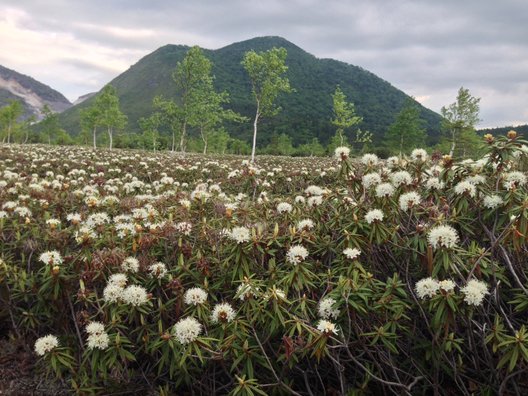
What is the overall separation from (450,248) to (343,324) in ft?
3.49

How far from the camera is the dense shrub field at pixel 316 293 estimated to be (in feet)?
9.63

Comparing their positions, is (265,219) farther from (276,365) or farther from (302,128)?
(302,128)

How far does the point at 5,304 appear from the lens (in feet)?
15.1

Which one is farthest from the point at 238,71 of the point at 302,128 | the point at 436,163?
the point at 436,163

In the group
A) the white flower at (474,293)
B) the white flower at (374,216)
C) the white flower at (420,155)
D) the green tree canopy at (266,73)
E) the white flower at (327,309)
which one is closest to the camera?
the white flower at (474,293)

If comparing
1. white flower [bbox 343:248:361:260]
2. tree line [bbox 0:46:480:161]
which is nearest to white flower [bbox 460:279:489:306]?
A: white flower [bbox 343:248:361:260]

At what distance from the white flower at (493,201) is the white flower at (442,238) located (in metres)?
0.75

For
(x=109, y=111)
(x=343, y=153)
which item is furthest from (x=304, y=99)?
(x=343, y=153)

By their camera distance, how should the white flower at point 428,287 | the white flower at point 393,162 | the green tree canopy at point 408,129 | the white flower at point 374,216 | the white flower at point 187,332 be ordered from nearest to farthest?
the white flower at point 428,287 → the white flower at point 187,332 → the white flower at point 374,216 → the white flower at point 393,162 → the green tree canopy at point 408,129

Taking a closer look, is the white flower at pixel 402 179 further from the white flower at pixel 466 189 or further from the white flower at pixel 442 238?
the white flower at pixel 442 238

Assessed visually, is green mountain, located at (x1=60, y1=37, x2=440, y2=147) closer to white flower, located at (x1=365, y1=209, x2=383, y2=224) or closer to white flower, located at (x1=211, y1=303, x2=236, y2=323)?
white flower, located at (x1=365, y1=209, x2=383, y2=224)

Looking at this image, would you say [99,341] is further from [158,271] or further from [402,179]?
[402,179]

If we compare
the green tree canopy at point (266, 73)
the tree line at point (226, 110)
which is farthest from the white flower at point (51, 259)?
the green tree canopy at point (266, 73)

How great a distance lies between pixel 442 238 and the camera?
2822mm
